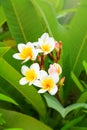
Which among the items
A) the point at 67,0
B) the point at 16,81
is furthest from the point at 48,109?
the point at 67,0

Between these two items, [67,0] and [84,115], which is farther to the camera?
[67,0]

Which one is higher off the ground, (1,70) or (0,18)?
(0,18)

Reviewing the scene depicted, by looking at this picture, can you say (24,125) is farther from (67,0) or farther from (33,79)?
(67,0)

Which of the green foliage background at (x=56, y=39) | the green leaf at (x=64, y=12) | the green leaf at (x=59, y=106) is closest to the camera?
the green leaf at (x=59, y=106)

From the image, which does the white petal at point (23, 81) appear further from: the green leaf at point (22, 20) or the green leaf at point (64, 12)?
the green leaf at point (64, 12)

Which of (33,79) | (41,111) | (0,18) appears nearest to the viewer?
(33,79)

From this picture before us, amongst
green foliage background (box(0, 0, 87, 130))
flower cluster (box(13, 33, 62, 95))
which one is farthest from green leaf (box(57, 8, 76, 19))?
flower cluster (box(13, 33, 62, 95))

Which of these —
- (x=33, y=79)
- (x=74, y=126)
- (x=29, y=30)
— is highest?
(x=29, y=30)

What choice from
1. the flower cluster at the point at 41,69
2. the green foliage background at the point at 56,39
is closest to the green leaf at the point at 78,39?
the green foliage background at the point at 56,39

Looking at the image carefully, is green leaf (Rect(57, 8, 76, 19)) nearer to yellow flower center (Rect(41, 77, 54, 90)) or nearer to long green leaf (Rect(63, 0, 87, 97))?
long green leaf (Rect(63, 0, 87, 97))
